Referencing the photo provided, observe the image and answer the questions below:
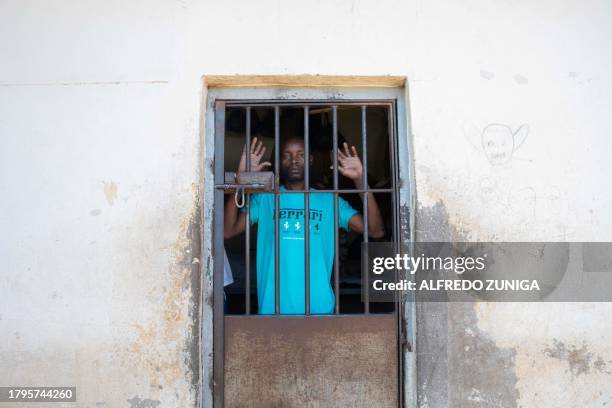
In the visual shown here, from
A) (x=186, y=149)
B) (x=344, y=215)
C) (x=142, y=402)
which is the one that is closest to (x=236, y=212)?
(x=186, y=149)

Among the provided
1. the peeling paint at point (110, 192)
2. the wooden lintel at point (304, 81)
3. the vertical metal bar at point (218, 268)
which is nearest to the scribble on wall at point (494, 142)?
the wooden lintel at point (304, 81)

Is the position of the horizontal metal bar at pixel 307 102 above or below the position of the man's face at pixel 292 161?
above

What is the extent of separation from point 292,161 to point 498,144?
1.25m

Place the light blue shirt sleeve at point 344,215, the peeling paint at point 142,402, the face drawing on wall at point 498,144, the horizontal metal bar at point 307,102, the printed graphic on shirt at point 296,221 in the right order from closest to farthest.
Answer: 1. the peeling paint at point 142,402
2. the face drawing on wall at point 498,144
3. the horizontal metal bar at point 307,102
4. the printed graphic on shirt at point 296,221
5. the light blue shirt sleeve at point 344,215

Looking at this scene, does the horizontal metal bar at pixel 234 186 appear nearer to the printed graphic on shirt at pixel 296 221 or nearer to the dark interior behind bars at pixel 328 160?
the printed graphic on shirt at pixel 296 221

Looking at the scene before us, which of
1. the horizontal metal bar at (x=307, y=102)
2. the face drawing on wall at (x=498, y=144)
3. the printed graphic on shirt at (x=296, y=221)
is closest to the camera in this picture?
the face drawing on wall at (x=498, y=144)

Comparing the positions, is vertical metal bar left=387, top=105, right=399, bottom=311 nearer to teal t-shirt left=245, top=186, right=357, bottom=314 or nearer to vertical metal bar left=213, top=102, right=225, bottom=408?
teal t-shirt left=245, top=186, right=357, bottom=314

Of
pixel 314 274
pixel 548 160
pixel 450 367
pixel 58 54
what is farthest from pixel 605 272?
pixel 58 54

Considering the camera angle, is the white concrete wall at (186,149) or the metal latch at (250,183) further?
the metal latch at (250,183)

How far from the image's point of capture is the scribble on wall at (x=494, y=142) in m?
3.18

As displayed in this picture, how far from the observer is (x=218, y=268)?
10.7ft

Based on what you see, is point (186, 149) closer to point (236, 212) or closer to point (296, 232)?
point (236, 212)

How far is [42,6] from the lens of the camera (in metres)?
3.28

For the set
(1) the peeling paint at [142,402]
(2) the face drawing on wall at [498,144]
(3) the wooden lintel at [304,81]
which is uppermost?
(3) the wooden lintel at [304,81]
